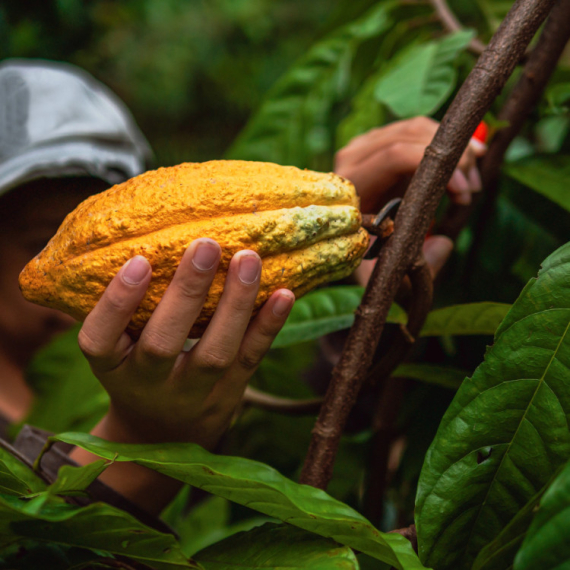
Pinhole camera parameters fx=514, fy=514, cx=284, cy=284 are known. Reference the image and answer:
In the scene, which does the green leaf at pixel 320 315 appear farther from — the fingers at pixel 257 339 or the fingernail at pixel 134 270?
the fingernail at pixel 134 270

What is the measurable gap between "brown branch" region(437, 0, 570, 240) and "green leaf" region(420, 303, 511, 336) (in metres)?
0.25

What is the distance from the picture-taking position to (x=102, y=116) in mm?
1520

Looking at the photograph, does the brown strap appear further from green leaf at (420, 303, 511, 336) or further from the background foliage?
green leaf at (420, 303, 511, 336)

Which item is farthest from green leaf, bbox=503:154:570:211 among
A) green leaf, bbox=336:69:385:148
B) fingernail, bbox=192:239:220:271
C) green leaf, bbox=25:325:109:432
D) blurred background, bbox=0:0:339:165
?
blurred background, bbox=0:0:339:165

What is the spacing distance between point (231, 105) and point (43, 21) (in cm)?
354

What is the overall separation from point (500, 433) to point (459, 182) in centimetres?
48

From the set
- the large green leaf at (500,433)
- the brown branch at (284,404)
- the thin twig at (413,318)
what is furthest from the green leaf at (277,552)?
the brown branch at (284,404)

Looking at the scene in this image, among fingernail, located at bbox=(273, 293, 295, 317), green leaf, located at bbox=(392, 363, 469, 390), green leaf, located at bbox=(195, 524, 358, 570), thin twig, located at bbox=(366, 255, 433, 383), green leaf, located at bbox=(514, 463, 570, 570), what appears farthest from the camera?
green leaf, located at bbox=(392, 363, 469, 390)

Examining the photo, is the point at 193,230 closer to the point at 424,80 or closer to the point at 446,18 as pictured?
the point at 424,80

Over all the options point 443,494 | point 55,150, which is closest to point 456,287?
point 443,494

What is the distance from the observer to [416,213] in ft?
2.13

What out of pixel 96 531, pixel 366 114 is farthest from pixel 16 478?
pixel 366 114

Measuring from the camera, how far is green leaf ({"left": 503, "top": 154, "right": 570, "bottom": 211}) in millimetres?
892

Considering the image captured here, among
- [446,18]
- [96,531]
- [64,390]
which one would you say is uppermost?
[446,18]
